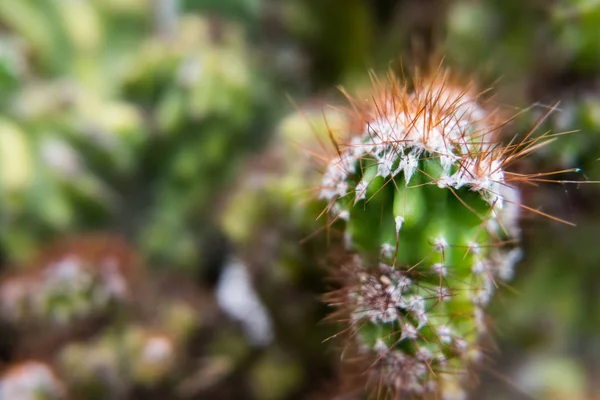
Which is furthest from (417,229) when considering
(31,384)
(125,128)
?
(125,128)

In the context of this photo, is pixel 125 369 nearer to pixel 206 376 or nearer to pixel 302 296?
pixel 206 376

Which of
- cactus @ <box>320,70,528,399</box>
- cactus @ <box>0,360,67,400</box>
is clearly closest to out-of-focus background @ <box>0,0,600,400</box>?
cactus @ <box>0,360,67,400</box>

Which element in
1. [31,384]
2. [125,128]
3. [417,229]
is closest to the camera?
[417,229]

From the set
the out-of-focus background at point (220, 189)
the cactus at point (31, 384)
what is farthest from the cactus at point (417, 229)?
the cactus at point (31, 384)

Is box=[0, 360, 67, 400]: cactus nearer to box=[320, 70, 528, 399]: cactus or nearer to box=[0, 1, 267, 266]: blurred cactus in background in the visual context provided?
box=[0, 1, 267, 266]: blurred cactus in background

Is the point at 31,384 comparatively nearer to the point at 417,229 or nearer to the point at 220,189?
the point at 220,189
